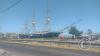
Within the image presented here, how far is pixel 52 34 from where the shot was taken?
143 m

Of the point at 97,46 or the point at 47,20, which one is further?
the point at 47,20

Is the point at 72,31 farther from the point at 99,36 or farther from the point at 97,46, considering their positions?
the point at 97,46

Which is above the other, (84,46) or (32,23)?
(32,23)

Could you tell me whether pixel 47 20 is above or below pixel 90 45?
above

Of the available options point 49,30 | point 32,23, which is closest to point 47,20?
point 49,30

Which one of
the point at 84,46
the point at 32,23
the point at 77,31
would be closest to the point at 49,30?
the point at 77,31

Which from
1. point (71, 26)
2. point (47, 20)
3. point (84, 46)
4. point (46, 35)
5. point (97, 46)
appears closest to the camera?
point (97, 46)

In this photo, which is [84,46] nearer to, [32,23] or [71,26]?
[71,26]

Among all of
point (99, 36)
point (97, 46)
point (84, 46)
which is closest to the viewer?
point (97, 46)

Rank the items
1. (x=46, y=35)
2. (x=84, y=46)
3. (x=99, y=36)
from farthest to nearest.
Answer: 1. (x=46, y=35)
2. (x=99, y=36)
3. (x=84, y=46)

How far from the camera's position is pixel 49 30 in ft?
490

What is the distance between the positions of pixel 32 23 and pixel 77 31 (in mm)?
40470

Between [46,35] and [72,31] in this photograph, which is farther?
[72,31]

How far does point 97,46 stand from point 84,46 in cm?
296
